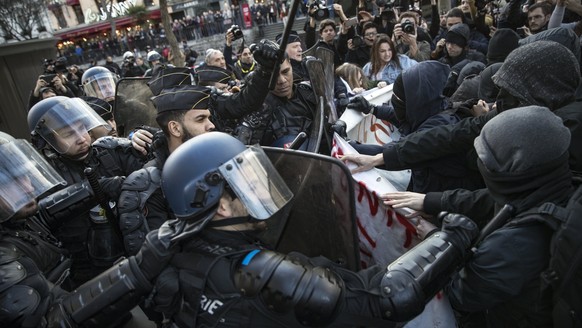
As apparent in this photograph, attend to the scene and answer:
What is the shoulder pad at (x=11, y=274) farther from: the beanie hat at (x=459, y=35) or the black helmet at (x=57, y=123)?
the beanie hat at (x=459, y=35)

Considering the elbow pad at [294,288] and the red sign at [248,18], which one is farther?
the red sign at [248,18]

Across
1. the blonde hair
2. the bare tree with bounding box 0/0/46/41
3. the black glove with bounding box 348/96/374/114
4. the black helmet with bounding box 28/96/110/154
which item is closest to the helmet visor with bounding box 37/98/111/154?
the black helmet with bounding box 28/96/110/154

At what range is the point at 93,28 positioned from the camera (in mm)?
40375

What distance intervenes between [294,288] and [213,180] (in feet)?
1.64

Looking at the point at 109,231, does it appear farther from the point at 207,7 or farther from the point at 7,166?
the point at 207,7

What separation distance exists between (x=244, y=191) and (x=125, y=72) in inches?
380

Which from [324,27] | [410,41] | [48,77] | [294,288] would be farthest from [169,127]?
[48,77]

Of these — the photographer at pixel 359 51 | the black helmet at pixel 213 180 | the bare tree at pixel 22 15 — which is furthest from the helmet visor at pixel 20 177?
the bare tree at pixel 22 15

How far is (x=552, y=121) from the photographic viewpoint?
53.7 inches

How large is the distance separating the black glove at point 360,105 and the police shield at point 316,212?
1.63 metres

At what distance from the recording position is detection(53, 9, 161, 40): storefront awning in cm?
3920

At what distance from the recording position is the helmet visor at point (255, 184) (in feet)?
4.59

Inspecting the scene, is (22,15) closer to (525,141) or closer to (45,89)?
(45,89)

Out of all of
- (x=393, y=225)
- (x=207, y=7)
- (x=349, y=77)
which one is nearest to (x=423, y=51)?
(x=349, y=77)
